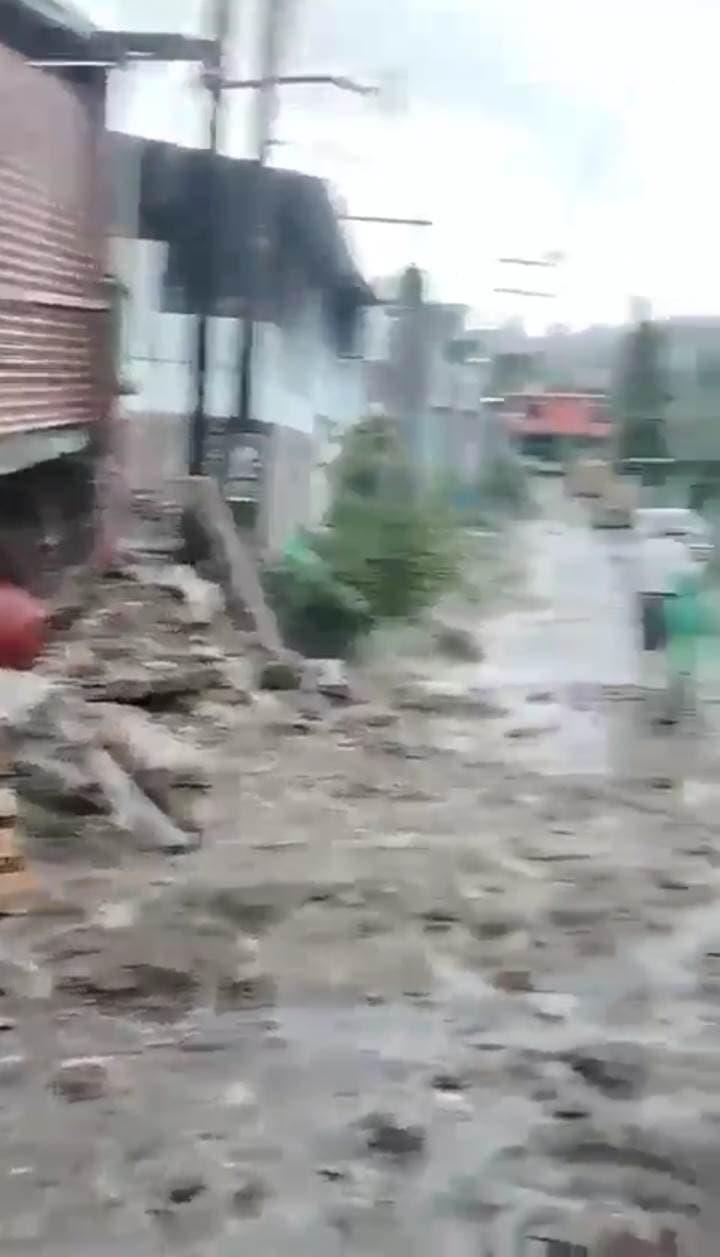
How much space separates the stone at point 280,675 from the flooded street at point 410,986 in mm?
16

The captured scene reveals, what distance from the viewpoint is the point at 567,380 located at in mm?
1086

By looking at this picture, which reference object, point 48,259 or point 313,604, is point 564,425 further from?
point 48,259

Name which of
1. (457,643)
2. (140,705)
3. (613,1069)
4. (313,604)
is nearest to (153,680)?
(140,705)

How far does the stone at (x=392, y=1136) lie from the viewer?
88 cm

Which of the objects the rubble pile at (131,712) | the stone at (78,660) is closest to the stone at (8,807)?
the rubble pile at (131,712)

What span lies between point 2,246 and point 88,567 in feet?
0.80

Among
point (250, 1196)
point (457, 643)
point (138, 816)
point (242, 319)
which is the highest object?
point (242, 319)

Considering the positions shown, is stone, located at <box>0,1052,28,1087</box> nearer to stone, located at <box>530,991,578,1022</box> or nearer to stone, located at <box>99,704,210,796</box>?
stone, located at <box>99,704,210,796</box>

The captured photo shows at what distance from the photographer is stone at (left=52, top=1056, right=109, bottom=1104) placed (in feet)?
2.91

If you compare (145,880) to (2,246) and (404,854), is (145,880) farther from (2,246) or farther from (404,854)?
(2,246)

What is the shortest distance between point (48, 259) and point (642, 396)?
0.46m

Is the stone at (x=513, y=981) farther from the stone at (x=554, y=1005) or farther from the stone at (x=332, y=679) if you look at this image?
the stone at (x=332, y=679)

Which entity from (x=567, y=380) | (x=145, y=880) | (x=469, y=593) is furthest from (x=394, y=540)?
(x=145, y=880)

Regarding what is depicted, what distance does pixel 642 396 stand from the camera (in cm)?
108
